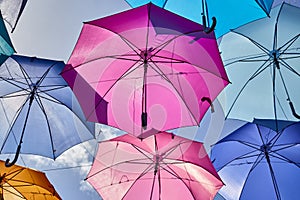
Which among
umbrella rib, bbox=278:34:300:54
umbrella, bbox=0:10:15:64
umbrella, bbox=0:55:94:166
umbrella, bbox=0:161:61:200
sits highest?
umbrella rib, bbox=278:34:300:54

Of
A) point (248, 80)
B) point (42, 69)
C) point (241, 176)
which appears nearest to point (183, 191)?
point (241, 176)

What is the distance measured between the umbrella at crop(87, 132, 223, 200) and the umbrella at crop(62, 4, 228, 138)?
447mm

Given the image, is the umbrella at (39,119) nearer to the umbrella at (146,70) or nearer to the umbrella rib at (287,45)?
the umbrella at (146,70)

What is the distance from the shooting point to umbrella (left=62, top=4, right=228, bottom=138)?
3.00m

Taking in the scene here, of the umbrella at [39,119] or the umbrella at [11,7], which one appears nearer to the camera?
the umbrella at [11,7]

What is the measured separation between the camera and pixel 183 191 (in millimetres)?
4285

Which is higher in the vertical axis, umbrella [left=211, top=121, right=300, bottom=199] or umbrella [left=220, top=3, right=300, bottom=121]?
umbrella [left=220, top=3, right=300, bottom=121]

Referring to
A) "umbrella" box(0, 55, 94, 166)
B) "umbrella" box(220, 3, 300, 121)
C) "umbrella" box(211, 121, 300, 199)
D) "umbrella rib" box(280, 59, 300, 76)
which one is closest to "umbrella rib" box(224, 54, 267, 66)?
"umbrella" box(220, 3, 300, 121)

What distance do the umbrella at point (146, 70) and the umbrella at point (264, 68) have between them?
0.60 metres

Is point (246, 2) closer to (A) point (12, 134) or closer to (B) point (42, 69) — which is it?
(B) point (42, 69)

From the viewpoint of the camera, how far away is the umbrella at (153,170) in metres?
3.96

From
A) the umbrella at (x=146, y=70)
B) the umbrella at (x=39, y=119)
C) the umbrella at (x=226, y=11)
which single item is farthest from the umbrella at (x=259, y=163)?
the umbrella at (x=39, y=119)

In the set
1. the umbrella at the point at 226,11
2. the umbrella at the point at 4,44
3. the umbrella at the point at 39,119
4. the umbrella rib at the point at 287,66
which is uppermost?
the umbrella rib at the point at 287,66

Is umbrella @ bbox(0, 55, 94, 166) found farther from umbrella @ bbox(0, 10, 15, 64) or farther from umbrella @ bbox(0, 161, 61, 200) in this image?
umbrella @ bbox(0, 10, 15, 64)
